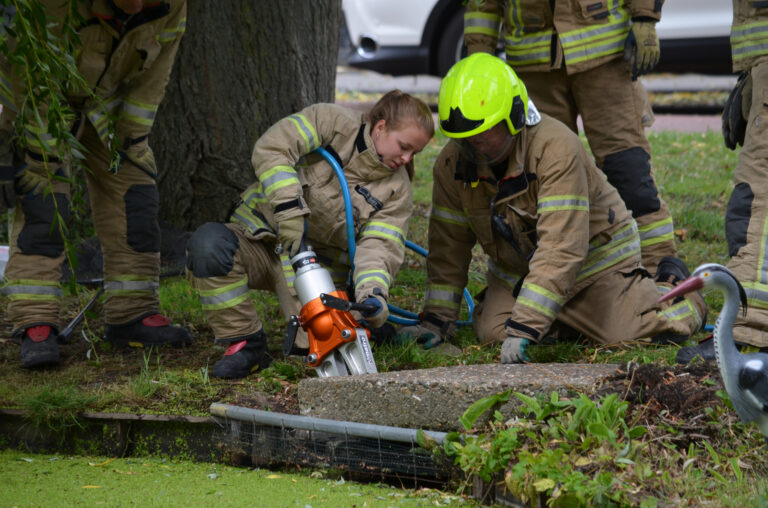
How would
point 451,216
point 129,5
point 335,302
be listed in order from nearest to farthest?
point 335,302 < point 129,5 < point 451,216

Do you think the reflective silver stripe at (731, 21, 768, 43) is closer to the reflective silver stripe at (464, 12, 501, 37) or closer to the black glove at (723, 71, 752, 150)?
the black glove at (723, 71, 752, 150)

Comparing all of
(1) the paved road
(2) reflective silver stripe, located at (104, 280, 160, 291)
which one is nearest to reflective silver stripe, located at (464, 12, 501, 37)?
(2) reflective silver stripe, located at (104, 280, 160, 291)

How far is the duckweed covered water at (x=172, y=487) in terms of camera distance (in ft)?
8.70

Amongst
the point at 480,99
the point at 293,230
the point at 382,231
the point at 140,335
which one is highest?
the point at 480,99

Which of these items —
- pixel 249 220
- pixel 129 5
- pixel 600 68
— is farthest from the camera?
pixel 600 68

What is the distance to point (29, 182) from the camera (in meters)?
3.80

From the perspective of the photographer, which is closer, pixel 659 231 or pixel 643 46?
pixel 643 46

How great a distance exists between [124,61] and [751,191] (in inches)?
109

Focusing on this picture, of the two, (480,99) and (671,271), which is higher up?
(480,99)

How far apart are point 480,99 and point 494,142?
0.66 feet

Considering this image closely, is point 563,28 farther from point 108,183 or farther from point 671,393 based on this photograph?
point 108,183

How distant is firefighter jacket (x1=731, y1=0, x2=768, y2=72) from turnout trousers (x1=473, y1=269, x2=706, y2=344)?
107cm

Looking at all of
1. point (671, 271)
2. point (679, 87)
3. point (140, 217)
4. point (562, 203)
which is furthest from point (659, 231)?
point (679, 87)

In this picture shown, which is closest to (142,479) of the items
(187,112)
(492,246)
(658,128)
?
(492,246)
